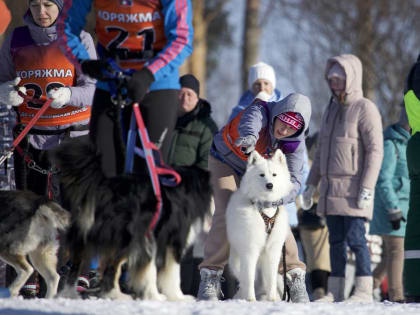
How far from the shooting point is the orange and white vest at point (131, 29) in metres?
4.71

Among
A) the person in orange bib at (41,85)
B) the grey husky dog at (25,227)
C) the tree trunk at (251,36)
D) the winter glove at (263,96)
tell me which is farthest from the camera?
the tree trunk at (251,36)

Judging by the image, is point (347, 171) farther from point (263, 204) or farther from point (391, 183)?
point (263, 204)

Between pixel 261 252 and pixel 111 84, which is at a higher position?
pixel 111 84

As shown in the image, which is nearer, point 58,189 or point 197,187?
point 197,187

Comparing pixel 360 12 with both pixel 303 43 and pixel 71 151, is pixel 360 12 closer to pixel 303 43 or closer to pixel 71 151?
pixel 303 43

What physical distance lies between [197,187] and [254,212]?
3.38ft

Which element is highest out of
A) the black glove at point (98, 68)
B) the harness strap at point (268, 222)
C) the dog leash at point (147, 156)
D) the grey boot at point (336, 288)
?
the black glove at point (98, 68)

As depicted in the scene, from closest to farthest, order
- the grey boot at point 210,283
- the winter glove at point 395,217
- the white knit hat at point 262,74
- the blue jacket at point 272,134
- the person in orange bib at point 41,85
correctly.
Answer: the blue jacket at point 272,134
the person in orange bib at point 41,85
the grey boot at point 210,283
the winter glove at point 395,217
the white knit hat at point 262,74

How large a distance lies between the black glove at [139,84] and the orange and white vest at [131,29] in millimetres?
260

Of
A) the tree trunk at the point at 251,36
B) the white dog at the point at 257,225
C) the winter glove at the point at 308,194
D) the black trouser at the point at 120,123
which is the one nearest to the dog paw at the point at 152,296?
the black trouser at the point at 120,123

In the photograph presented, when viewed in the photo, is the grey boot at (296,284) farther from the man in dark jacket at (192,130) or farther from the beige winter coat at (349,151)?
the man in dark jacket at (192,130)

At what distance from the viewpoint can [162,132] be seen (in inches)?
188

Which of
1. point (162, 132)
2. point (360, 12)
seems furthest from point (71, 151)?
point (360, 12)

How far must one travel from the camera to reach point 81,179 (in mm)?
4605
